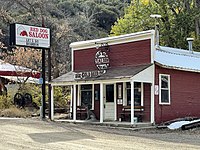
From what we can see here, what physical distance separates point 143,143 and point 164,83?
8295 millimetres

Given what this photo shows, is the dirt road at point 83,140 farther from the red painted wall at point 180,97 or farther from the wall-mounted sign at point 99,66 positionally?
the wall-mounted sign at point 99,66

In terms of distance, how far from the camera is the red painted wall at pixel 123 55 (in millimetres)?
22219

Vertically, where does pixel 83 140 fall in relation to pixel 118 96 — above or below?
below

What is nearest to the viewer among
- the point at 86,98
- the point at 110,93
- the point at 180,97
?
the point at 180,97

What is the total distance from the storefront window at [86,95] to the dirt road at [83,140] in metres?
6.15

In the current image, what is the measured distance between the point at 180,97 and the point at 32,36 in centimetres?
925

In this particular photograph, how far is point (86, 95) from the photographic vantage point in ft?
84.2

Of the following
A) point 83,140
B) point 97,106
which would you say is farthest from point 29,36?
point 83,140

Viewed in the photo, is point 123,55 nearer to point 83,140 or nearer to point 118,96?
point 118,96

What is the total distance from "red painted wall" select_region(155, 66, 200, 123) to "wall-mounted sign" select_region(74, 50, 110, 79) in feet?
11.0

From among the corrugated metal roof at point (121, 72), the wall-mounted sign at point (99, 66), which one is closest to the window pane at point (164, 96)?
the corrugated metal roof at point (121, 72)

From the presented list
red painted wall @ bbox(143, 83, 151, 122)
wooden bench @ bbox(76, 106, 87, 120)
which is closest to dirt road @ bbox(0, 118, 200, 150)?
red painted wall @ bbox(143, 83, 151, 122)

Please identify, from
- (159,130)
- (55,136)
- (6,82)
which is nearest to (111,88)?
(159,130)

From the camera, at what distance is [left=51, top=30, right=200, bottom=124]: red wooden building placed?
71.7 feet
